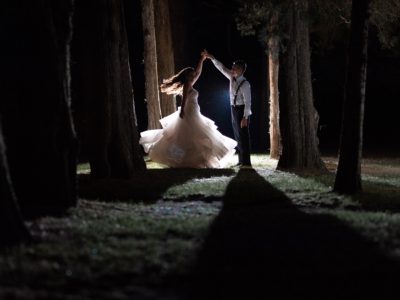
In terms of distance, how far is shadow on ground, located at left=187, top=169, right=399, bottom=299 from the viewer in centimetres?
527

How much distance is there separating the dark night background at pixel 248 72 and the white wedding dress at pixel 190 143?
11506 millimetres

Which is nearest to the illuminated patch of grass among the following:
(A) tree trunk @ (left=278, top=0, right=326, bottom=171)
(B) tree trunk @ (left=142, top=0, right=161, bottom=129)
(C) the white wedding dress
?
(A) tree trunk @ (left=278, top=0, right=326, bottom=171)

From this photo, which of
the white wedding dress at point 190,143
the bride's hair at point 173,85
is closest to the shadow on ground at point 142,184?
the white wedding dress at point 190,143

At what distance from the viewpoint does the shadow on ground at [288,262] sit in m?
5.27

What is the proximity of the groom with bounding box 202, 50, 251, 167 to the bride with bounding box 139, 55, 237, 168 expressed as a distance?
14.6 inches

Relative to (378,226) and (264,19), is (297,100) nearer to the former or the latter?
(264,19)

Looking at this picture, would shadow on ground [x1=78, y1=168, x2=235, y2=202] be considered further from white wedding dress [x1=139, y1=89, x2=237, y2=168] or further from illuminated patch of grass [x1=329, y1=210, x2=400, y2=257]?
illuminated patch of grass [x1=329, y1=210, x2=400, y2=257]

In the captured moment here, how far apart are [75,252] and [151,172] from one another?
327 inches

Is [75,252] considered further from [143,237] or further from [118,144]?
[118,144]

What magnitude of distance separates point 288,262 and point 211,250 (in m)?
0.88

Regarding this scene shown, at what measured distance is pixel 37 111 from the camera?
348 inches

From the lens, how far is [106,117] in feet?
42.5

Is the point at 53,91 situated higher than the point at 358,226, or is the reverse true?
the point at 53,91

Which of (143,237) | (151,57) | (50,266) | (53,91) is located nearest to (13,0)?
(53,91)
